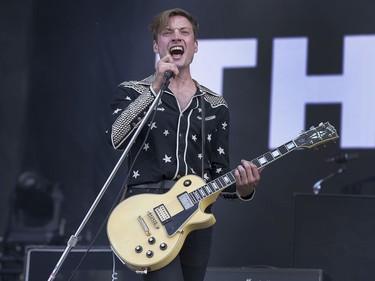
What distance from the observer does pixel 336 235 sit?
528 cm

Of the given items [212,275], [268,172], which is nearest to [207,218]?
[212,275]

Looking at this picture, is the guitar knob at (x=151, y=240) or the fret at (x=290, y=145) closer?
the guitar knob at (x=151, y=240)

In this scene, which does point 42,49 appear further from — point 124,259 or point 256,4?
point 124,259

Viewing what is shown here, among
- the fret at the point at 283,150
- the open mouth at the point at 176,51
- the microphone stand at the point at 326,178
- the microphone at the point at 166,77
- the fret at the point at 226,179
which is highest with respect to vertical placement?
the open mouth at the point at 176,51

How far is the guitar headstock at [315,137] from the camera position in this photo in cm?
403

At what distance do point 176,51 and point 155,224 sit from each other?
2.56 ft

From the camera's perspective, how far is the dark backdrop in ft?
20.3

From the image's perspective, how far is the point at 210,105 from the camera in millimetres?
4027

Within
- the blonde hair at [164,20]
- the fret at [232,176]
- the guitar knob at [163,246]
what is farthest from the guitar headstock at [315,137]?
the guitar knob at [163,246]

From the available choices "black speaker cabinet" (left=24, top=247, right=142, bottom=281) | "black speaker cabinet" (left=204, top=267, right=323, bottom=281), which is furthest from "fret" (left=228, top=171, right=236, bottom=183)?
"black speaker cabinet" (left=24, top=247, right=142, bottom=281)

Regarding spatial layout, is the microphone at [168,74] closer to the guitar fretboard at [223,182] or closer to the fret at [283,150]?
the guitar fretboard at [223,182]

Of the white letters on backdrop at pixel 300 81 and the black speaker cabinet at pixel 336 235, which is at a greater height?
the white letters on backdrop at pixel 300 81

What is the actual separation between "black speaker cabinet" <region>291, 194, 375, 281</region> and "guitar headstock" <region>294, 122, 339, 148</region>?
1.28 metres

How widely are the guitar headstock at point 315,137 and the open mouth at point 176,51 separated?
0.65 meters
